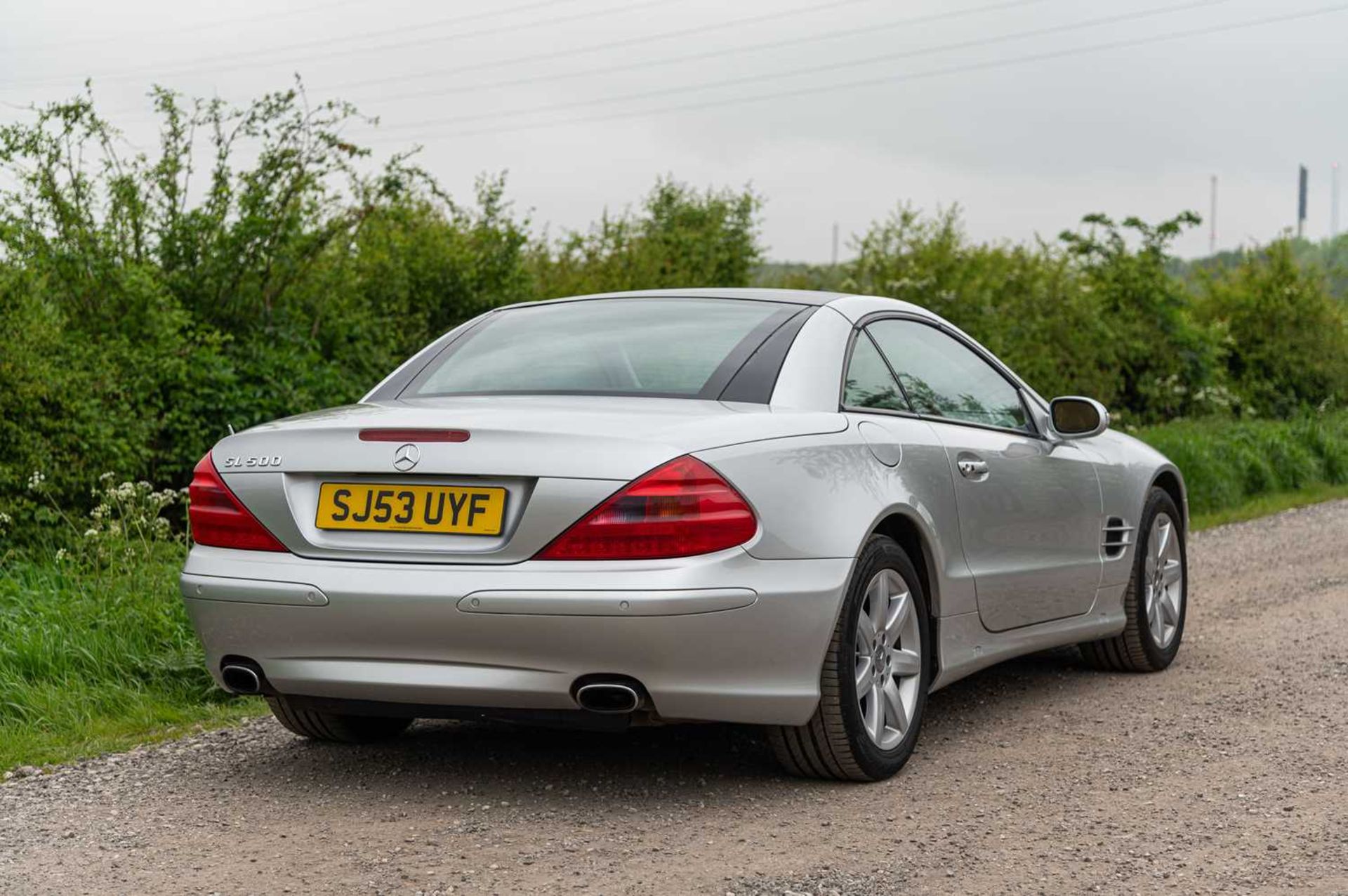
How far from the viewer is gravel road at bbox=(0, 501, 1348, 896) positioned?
4.00m

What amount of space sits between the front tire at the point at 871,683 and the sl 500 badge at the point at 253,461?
5.18 ft

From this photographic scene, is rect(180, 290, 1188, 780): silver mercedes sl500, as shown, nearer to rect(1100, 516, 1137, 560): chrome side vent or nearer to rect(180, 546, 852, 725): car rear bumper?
rect(180, 546, 852, 725): car rear bumper

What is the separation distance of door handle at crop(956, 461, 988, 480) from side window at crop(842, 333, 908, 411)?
273 mm

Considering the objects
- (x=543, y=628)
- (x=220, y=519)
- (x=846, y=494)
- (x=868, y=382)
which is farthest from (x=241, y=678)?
(x=868, y=382)

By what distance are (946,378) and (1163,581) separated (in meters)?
1.87

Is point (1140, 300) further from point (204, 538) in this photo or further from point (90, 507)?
point (204, 538)

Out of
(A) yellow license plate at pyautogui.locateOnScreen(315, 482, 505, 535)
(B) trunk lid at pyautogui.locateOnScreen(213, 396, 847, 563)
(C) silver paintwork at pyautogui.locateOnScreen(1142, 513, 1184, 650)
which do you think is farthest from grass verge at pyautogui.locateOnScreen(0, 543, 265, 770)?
(C) silver paintwork at pyautogui.locateOnScreen(1142, 513, 1184, 650)

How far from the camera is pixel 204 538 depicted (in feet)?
15.5

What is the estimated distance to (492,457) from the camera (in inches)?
170

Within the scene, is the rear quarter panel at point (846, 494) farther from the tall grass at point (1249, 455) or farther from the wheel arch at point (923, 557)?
the tall grass at point (1249, 455)

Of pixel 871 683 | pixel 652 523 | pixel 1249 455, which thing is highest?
pixel 652 523

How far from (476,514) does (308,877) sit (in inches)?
38.7

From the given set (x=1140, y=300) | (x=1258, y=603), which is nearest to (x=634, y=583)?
(x=1258, y=603)

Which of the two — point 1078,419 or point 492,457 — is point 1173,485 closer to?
point 1078,419
